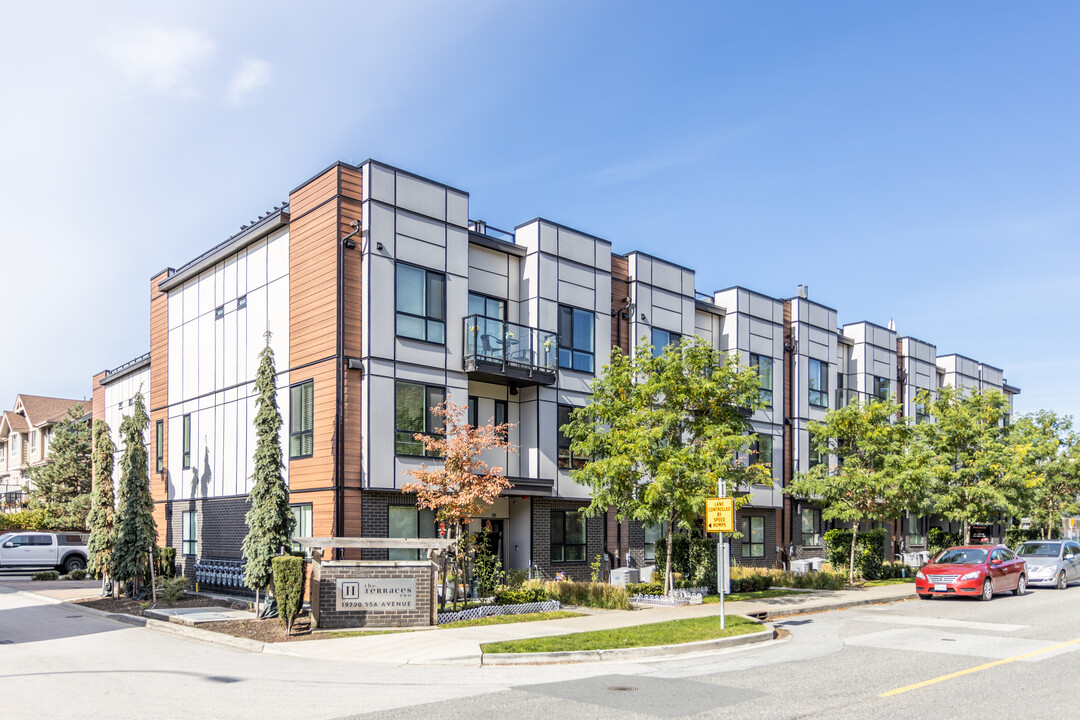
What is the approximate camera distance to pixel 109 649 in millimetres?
15156

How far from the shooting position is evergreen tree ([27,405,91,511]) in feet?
138

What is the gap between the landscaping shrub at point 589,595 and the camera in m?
21.1

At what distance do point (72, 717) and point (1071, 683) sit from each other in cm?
1199

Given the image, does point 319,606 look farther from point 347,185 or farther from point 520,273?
point 520,273

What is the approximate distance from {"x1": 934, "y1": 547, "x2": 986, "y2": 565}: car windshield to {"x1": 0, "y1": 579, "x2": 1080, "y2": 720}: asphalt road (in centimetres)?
883

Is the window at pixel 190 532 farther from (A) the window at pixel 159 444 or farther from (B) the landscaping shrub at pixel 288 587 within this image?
(B) the landscaping shrub at pixel 288 587

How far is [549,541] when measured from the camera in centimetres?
2625

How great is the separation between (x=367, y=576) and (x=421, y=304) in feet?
27.7

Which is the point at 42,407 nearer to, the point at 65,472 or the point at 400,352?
the point at 65,472

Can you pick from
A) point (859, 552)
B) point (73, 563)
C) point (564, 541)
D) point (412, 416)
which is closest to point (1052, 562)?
point (859, 552)

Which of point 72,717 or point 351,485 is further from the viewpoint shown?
point 351,485

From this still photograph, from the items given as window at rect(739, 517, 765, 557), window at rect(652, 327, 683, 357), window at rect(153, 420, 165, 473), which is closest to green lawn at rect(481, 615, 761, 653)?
window at rect(652, 327, 683, 357)

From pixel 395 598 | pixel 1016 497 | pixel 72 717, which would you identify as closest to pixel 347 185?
pixel 395 598

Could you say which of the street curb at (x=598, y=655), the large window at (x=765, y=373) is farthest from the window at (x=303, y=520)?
the large window at (x=765, y=373)
